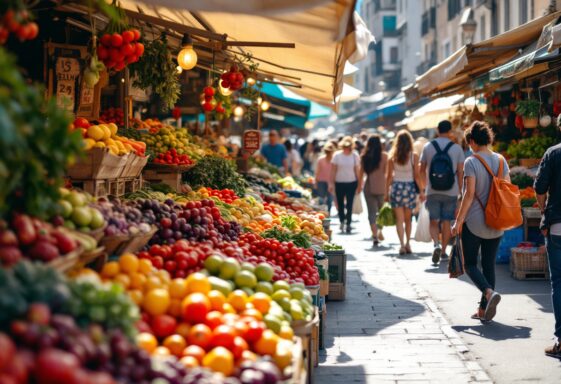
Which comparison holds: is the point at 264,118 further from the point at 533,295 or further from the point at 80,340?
the point at 80,340

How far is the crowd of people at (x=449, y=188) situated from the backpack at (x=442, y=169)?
0.01 metres

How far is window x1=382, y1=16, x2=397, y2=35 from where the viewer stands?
6596cm

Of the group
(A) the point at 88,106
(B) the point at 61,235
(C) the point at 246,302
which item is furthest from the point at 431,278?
(B) the point at 61,235

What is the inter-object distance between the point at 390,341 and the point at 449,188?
4.72 metres

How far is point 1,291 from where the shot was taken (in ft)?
9.62

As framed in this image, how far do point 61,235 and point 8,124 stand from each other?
120 centimetres

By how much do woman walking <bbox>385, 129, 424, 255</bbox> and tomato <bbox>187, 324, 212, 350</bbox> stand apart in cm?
957

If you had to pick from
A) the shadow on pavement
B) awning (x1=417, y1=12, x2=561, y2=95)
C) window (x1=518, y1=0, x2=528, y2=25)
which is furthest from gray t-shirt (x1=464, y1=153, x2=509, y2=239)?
window (x1=518, y1=0, x2=528, y2=25)

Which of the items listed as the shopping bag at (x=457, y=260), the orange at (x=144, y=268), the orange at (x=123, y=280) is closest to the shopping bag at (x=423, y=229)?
the shopping bag at (x=457, y=260)

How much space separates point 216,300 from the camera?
4.54 metres

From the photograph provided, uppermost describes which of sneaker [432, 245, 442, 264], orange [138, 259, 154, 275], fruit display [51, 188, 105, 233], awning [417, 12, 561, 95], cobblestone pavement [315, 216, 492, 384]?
awning [417, 12, 561, 95]

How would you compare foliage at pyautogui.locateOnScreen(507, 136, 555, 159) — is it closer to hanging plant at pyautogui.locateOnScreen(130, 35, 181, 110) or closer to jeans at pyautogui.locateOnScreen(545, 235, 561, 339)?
jeans at pyautogui.locateOnScreen(545, 235, 561, 339)

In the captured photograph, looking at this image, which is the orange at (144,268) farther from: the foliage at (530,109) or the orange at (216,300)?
the foliage at (530,109)

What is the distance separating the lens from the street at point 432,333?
6531mm
